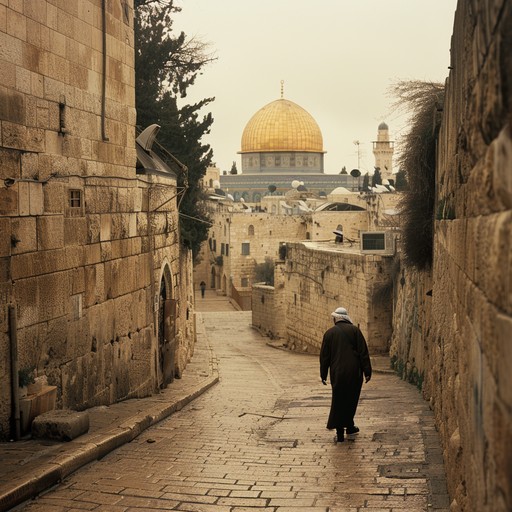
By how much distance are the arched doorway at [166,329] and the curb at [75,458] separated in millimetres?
2445

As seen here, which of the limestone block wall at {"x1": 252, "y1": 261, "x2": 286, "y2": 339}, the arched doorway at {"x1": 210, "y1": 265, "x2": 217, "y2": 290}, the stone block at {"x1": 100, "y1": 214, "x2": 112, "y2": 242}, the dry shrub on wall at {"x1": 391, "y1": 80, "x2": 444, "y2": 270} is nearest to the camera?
the stone block at {"x1": 100, "y1": 214, "x2": 112, "y2": 242}

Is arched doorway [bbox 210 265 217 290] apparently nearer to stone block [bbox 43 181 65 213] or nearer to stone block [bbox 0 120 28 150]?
stone block [bbox 43 181 65 213]

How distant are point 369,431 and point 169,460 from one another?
204 cm

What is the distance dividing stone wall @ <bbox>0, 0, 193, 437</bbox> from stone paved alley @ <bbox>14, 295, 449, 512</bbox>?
920mm

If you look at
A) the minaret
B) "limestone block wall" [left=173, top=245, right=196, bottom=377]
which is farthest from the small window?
the minaret

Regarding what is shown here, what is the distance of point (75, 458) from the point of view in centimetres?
599

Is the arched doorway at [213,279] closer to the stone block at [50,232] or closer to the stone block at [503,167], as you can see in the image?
the stone block at [50,232]

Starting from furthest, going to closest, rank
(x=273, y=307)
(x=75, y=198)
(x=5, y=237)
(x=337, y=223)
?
(x=337, y=223)
(x=273, y=307)
(x=75, y=198)
(x=5, y=237)

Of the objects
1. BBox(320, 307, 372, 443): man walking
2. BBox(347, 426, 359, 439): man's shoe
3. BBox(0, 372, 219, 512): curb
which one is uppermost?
BBox(320, 307, 372, 443): man walking

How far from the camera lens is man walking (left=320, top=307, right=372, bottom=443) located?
7.27 m

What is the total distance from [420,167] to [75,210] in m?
4.47

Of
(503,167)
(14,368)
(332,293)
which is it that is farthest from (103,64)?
(332,293)

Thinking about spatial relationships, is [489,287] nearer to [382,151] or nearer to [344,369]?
[344,369]

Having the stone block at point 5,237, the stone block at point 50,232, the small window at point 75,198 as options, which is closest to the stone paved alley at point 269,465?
the stone block at point 5,237
